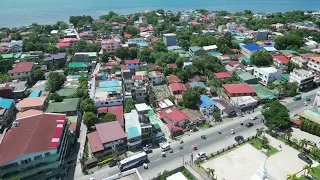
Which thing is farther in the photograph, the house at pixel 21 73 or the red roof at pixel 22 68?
the red roof at pixel 22 68

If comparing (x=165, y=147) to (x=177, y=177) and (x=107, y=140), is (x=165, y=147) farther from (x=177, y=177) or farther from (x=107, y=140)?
(x=107, y=140)

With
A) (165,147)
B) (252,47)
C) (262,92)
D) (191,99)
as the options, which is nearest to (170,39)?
(252,47)

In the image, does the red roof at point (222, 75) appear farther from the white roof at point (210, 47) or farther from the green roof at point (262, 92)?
the white roof at point (210, 47)

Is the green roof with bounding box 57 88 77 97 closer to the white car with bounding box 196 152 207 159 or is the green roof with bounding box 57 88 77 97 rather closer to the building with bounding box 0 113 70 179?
the building with bounding box 0 113 70 179

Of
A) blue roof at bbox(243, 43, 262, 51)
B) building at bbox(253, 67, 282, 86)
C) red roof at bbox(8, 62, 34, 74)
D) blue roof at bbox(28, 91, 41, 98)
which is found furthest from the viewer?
blue roof at bbox(243, 43, 262, 51)

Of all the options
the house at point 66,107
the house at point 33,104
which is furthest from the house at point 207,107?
the house at point 33,104

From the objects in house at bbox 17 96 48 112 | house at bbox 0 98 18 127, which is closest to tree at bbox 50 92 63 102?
house at bbox 17 96 48 112
